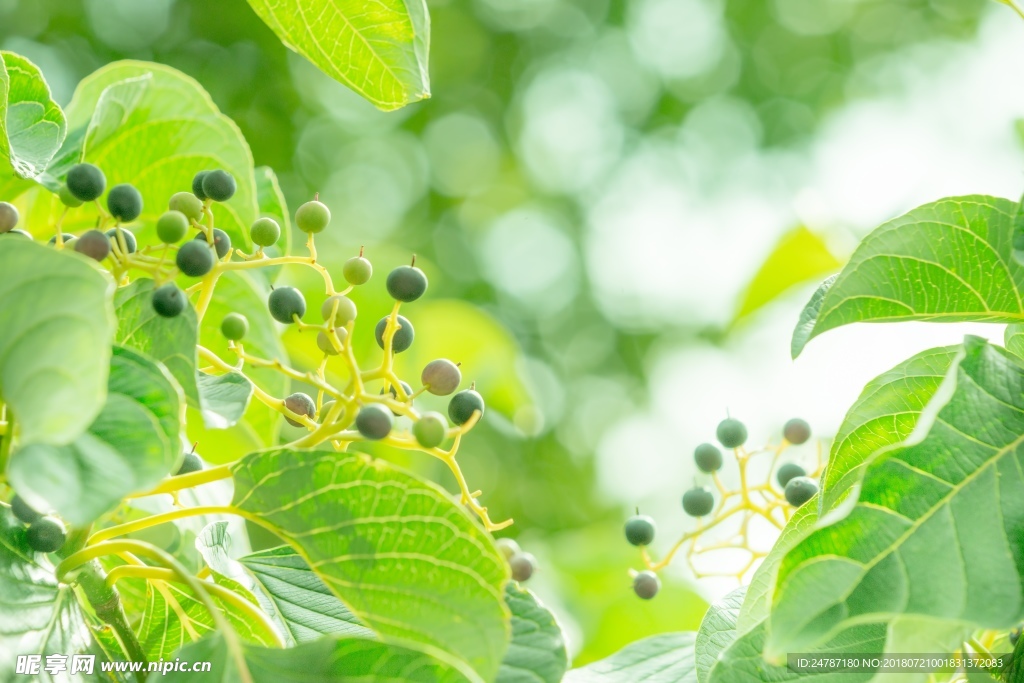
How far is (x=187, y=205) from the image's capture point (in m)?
0.62

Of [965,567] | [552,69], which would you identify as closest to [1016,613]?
[965,567]

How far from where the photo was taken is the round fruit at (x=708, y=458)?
2.96 ft

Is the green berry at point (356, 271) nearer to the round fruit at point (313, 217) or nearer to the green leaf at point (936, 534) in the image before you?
the round fruit at point (313, 217)

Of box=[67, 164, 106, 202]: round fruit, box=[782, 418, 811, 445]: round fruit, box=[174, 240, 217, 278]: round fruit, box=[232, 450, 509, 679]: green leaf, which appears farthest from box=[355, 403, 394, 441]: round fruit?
box=[782, 418, 811, 445]: round fruit

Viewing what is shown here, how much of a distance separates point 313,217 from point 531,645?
0.35m

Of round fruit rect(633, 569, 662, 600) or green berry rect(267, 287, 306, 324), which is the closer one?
green berry rect(267, 287, 306, 324)

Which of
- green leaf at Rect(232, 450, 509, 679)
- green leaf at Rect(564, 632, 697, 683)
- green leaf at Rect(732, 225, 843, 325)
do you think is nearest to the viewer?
green leaf at Rect(232, 450, 509, 679)

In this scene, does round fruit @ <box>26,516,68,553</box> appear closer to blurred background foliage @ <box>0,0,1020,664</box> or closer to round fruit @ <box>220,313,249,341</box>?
round fruit @ <box>220,313,249,341</box>

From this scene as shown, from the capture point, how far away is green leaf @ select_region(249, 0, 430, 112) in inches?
25.5

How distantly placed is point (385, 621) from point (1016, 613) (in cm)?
31

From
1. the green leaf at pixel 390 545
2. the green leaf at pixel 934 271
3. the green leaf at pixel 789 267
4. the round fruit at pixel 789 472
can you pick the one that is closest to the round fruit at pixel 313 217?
the green leaf at pixel 390 545

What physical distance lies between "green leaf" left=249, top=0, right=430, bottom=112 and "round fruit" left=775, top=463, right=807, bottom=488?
467mm

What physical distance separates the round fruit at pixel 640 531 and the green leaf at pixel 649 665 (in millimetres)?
125

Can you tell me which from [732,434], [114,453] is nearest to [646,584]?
[732,434]
